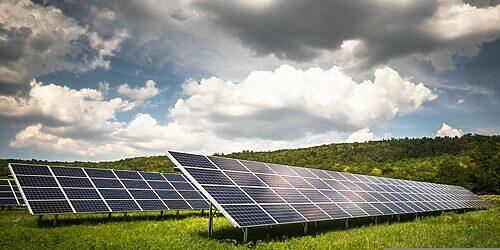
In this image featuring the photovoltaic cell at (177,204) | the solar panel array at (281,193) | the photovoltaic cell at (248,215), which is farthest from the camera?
the photovoltaic cell at (177,204)

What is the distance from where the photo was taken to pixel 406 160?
130625mm

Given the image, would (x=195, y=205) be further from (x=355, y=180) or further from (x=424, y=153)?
(x=424, y=153)

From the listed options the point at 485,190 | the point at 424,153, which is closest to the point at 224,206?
the point at 485,190

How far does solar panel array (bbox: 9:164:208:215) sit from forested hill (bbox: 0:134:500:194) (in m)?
63.9

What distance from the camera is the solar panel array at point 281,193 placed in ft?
60.4

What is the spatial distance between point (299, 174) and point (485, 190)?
2581 inches

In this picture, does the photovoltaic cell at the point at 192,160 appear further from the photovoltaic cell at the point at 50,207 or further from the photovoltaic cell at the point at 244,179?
the photovoltaic cell at the point at 50,207

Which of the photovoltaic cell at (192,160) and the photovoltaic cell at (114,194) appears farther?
the photovoltaic cell at (114,194)

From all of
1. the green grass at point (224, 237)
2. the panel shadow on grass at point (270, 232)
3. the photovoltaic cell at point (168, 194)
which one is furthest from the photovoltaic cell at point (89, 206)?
the panel shadow on grass at point (270, 232)

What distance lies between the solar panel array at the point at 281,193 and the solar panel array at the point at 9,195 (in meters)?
27.7

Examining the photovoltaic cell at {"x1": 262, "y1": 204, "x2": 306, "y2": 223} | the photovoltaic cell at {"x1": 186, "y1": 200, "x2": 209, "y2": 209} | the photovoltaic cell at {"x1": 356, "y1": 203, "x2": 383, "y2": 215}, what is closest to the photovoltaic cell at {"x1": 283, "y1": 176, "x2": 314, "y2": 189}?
the photovoltaic cell at {"x1": 356, "y1": 203, "x2": 383, "y2": 215}

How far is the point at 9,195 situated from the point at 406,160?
4788 inches

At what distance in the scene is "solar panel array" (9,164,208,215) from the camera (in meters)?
24.2

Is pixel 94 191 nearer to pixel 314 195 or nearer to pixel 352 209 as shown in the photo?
pixel 314 195
